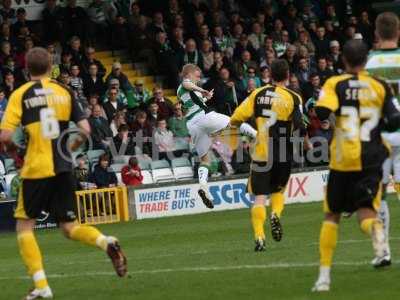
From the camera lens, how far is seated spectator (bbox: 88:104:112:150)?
942 inches

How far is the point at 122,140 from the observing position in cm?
2409

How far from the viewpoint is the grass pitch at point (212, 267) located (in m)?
10.5

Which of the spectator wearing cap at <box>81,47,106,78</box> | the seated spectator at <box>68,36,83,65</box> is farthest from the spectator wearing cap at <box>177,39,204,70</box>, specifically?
the seated spectator at <box>68,36,83,65</box>

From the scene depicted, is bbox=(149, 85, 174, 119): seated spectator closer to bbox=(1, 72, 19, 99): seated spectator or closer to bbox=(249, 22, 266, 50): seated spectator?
bbox=(1, 72, 19, 99): seated spectator

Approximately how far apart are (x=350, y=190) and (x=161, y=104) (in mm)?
15740

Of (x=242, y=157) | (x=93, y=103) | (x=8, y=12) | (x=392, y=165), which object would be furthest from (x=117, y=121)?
(x=392, y=165)

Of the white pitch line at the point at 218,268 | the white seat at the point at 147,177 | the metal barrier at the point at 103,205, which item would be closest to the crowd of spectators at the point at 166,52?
the white seat at the point at 147,177

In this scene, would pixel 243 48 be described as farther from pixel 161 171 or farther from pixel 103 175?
pixel 103 175

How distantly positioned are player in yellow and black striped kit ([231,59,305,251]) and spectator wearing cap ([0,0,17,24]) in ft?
41.8

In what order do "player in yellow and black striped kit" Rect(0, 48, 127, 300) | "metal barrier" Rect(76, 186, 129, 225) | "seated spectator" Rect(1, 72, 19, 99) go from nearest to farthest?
"player in yellow and black striped kit" Rect(0, 48, 127, 300)
"metal barrier" Rect(76, 186, 129, 225)
"seated spectator" Rect(1, 72, 19, 99)

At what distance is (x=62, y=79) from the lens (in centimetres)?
2409

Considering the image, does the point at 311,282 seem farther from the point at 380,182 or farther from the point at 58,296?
the point at 58,296

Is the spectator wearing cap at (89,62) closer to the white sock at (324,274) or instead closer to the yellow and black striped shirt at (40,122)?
the yellow and black striped shirt at (40,122)

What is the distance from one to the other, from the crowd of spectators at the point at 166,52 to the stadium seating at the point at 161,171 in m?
0.25
